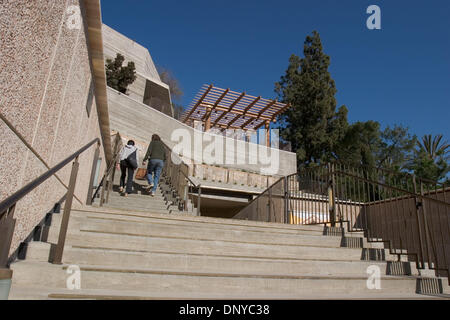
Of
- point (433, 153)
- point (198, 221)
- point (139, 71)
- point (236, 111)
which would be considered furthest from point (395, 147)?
point (198, 221)

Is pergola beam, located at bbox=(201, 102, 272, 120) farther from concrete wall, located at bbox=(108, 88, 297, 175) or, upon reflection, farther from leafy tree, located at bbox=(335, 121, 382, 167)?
leafy tree, located at bbox=(335, 121, 382, 167)

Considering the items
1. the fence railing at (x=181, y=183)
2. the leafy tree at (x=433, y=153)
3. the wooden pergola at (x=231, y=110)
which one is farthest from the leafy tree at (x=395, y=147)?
the fence railing at (x=181, y=183)

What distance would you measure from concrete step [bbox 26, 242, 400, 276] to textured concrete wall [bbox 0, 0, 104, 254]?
42 cm

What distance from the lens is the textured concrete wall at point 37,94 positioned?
1914 millimetres

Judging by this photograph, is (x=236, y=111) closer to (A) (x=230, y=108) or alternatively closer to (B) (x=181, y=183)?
(A) (x=230, y=108)

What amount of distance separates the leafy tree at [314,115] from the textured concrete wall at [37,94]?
23.6m

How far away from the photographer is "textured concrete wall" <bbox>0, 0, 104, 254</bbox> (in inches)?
75.4

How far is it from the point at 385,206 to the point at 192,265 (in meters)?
3.58

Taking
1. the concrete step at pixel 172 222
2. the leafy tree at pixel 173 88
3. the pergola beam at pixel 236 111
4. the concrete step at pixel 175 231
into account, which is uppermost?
the leafy tree at pixel 173 88

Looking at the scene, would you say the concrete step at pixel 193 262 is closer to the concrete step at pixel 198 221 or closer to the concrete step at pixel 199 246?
the concrete step at pixel 199 246

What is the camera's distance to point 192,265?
9.82 feet

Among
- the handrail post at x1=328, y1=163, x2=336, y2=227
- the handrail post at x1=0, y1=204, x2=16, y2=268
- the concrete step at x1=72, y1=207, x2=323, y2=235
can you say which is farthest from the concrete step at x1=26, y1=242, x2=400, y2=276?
the handrail post at x1=328, y1=163, x2=336, y2=227

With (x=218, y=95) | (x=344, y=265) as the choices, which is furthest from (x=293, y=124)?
(x=344, y=265)

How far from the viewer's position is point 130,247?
323 cm
